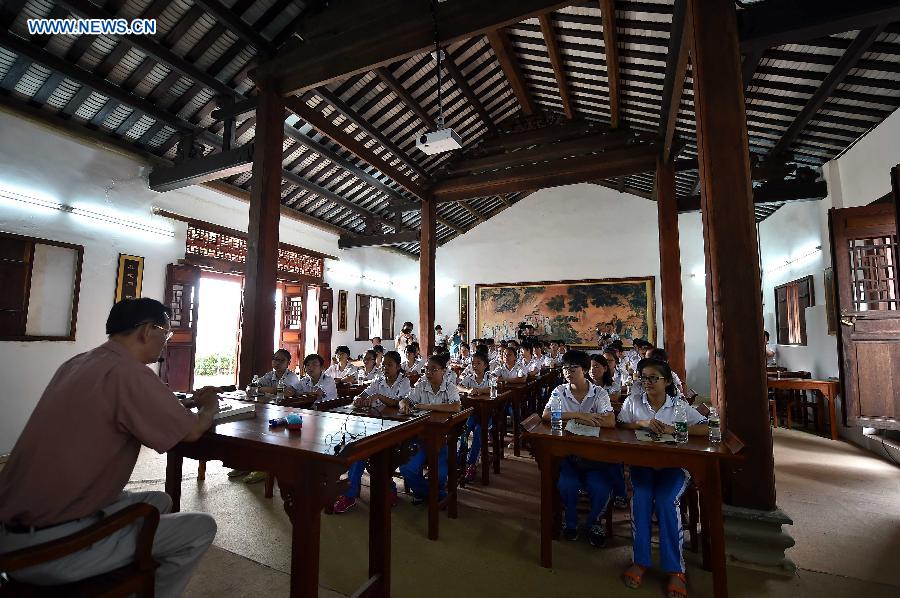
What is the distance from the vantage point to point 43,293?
487 centimetres

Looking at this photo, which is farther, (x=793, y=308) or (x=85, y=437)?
(x=793, y=308)

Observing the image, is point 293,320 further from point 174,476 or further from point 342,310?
point 174,476

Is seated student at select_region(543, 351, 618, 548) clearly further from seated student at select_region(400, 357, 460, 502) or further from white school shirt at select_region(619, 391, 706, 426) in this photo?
seated student at select_region(400, 357, 460, 502)

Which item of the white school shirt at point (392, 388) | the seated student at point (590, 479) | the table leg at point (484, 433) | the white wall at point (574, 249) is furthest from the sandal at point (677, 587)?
the white wall at point (574, 249)

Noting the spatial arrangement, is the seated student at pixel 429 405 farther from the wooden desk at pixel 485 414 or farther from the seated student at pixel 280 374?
the seated student at pixel 280 374

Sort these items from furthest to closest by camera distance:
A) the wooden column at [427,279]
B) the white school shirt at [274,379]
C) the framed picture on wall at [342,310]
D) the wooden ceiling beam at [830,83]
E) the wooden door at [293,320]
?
the framed picture on wall at [342,310] → the wooden door at [293,320] → the wooden column at [427,279] → the white school shirt at [274,379] → the wooden ceiling beam at [830,83]

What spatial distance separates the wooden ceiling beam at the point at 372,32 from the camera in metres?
3.78

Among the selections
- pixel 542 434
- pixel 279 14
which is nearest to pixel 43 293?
pixel 279 14

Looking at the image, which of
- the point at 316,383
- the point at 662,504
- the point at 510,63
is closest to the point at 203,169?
the point at 316,383

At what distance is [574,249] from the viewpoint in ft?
37.2

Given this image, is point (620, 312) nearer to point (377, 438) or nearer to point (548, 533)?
point (548, 533)

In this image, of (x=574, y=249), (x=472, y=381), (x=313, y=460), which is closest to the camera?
(x=313, y=460)

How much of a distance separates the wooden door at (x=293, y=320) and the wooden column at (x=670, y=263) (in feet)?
23.1

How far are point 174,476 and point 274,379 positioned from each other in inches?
52.0
